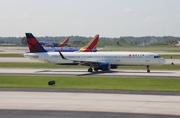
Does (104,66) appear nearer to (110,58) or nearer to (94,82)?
(110,58)

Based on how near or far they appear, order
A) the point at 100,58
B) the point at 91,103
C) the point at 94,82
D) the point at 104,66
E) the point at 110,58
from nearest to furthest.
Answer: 1. the point at 91,103
2. the point at 94,82
3. the point at 104,66
4. the point at 110,58
5. the point at 100,58

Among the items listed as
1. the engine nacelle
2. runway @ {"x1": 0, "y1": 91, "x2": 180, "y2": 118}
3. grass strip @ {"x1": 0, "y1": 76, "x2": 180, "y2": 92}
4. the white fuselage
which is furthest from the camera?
the engine nacelle

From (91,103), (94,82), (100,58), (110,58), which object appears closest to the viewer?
(91,103)

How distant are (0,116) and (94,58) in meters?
44.0

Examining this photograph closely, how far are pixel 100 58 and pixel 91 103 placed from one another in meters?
37.7

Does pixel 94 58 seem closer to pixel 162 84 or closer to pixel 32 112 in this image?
pixel 162 84

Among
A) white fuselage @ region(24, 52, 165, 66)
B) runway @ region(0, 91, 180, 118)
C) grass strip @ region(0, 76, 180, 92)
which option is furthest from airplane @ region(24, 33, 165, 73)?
runway @ region(0, 91, 180, 118)

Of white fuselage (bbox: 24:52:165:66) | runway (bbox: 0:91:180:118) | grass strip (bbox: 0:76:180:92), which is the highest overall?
white fuselage (bbox: 24:52:165:66)

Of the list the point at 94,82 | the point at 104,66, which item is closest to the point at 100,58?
the point at 104,66

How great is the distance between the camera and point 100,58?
229 feet

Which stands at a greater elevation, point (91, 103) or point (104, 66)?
point (91, 103)

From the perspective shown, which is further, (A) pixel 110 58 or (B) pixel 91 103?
(A) pixel 110 58

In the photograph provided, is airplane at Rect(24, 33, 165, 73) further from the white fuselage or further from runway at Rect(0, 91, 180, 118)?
runway at Rect(0, 91, 180, 118)

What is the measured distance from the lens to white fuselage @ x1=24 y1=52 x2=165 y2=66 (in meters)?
67.3
